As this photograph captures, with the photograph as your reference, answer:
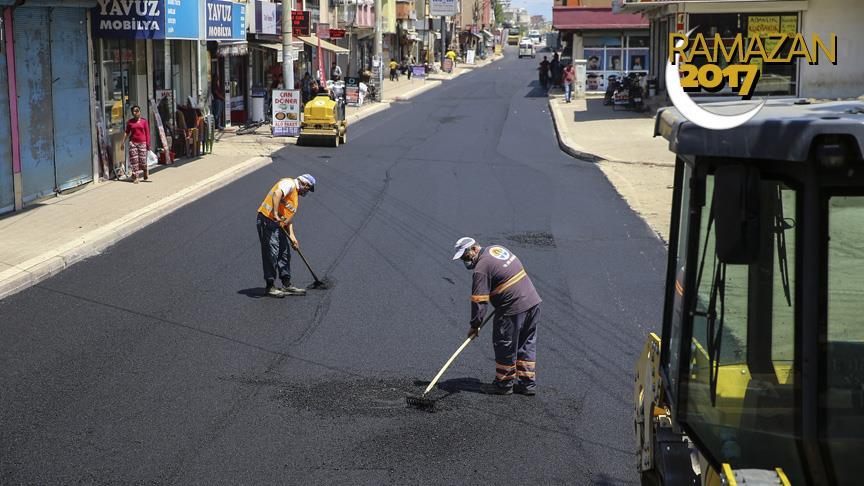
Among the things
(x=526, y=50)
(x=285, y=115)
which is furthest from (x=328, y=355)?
(x=526, y=50)

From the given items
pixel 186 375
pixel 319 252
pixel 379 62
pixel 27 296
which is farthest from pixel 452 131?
pixel 186 375

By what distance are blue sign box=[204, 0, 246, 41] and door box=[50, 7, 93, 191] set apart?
17.0 ft

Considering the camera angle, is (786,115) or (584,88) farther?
(584,88)

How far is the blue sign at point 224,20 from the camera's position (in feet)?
91.8

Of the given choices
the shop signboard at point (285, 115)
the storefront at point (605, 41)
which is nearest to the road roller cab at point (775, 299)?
the shop signboard at point (285, 115)

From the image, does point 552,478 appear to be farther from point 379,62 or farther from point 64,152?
point 379,62

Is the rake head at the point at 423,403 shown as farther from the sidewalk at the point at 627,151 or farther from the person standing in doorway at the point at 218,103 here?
the person standing in doorway at the point at 218,103

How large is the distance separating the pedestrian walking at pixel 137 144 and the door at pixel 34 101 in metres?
2.23

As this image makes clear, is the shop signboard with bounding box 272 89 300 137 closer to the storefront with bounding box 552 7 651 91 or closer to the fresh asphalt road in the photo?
the fresh asphalt road

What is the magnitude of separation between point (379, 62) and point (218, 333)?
41.8 m

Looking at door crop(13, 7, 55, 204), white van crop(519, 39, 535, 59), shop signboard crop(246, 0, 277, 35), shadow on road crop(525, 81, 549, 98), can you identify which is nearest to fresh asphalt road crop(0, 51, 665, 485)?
door crop(13, 7, 55, 204)

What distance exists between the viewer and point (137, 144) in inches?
918

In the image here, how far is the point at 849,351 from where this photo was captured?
4160mm

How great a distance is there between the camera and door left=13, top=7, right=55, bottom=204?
65.3 feet
